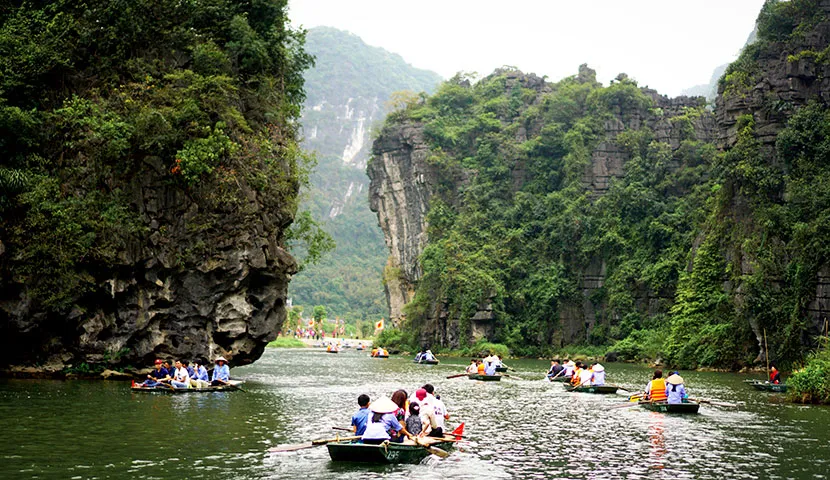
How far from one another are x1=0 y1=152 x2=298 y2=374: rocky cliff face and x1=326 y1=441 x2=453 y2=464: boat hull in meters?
17.7

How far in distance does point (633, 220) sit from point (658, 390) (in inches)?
1685

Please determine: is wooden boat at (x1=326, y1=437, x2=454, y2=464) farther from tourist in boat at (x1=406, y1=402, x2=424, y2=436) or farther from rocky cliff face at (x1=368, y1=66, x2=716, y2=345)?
rocky cliff face at (x1=368, y1=66, x2=716, y2=345)

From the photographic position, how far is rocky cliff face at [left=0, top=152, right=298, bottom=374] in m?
30.1

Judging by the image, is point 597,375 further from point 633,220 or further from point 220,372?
point 633,220

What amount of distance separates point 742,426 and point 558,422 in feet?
14.7

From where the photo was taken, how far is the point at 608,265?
217ft

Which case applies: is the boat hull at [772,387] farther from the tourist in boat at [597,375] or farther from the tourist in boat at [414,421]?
the tourist in boat at [414,421]

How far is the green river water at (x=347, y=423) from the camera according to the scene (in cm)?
1449

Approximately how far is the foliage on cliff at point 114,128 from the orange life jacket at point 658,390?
16.5m

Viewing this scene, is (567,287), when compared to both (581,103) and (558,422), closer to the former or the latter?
(581,103)

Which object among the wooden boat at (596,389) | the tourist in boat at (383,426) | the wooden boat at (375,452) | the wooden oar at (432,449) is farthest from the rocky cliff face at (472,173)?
the wooden boat at (375,452)

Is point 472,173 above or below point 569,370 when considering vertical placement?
above

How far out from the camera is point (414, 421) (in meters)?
16.4

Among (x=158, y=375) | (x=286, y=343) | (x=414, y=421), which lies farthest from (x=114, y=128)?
(x=286, y=343)
